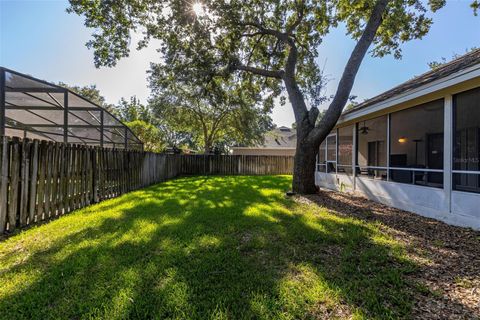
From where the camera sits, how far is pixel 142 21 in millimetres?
9641

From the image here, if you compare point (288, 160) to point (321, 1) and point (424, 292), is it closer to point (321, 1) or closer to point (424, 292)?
point (321, 1)

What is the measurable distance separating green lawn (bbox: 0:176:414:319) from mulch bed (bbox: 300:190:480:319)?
17 centimetres

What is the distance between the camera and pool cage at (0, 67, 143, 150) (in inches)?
218

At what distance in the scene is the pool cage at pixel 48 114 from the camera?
553 cm

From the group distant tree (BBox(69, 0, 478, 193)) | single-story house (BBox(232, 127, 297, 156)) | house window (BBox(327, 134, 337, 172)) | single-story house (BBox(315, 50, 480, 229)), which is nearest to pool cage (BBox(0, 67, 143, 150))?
distant tree (BBox(69, 0, 478, 193))

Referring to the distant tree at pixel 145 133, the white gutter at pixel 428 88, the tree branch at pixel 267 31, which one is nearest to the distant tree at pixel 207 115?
the distant tree at pixel 145 133

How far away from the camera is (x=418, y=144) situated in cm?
793

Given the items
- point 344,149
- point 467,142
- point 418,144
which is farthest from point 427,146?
point 344,149

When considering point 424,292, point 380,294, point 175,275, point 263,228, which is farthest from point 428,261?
point 175,275

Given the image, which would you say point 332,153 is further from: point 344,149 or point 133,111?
point 133,111

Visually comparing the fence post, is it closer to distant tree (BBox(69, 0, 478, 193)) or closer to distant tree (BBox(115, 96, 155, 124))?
distant tree (BBox(69, 0, 478, 193))

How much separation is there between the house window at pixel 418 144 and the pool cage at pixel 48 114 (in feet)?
30.5

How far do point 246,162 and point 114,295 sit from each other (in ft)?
54.6

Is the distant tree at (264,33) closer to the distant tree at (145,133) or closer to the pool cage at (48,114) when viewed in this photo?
the pool cage at (48,114)
